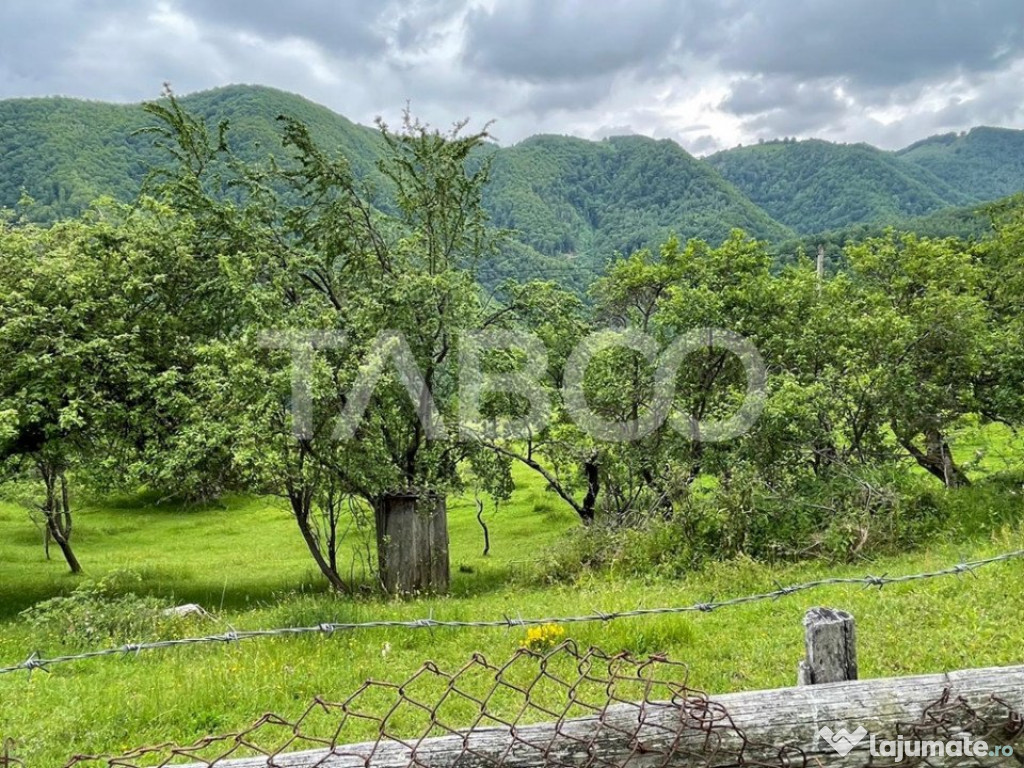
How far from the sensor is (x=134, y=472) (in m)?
12.8

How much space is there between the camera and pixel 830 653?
236 centimetres

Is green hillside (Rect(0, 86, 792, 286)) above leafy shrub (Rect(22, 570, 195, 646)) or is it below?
above

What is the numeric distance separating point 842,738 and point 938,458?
16.4m

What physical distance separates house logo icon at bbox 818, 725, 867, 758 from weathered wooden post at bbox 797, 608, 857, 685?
21 cm

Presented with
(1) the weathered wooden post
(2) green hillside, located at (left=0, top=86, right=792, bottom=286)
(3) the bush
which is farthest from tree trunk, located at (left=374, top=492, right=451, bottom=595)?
(2) green hillside, located at (left=0, top=86, right=792, bottom=286)

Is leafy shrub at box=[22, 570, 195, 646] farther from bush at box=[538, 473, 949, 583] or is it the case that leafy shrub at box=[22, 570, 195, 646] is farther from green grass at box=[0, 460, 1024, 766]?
Answer: bush at box=[538, 473, 949, 583]

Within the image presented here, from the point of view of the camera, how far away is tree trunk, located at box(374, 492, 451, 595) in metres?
13.9

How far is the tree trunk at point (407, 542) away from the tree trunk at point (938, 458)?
9.88m

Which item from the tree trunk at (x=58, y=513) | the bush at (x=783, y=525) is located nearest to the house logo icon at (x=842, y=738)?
the bush at (x=783, y=525)

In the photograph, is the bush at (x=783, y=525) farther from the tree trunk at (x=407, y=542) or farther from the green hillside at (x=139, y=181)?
the green hillside at (x=139, y=181)

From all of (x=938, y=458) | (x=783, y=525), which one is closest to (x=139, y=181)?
(x=938, y=458)

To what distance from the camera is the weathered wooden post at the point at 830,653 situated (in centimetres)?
235

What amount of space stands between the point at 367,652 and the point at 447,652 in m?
0.82

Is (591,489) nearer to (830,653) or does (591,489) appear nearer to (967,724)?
(830,653)
